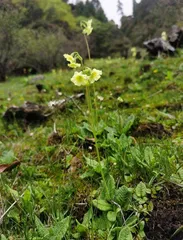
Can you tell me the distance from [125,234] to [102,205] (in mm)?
235

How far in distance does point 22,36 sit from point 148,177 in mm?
18867

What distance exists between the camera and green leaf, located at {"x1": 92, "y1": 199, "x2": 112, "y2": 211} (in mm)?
1525

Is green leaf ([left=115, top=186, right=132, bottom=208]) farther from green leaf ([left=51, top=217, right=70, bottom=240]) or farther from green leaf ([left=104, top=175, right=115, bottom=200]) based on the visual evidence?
green leaf ([left=51, top=217, right=70, bottom=240])

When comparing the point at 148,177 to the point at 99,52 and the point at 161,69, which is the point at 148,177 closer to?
the point at 161,69

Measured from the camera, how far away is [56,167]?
2232 mm

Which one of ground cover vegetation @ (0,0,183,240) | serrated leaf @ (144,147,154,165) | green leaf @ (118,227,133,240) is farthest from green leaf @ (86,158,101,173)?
green leaf @ (118,227,133,240)

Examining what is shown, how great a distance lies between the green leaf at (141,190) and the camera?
1600mm

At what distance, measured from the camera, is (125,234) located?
1333 millimetres

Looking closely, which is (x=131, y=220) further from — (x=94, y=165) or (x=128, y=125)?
(x=128, y=125)

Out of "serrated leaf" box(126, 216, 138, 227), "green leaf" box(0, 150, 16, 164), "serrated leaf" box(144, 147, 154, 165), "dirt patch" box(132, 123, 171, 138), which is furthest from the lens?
"dirt patch" box(132, 123, 171, 138)

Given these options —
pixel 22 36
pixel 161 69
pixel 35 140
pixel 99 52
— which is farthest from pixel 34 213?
pixel 99 52

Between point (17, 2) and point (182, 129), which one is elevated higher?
point (17, 2)

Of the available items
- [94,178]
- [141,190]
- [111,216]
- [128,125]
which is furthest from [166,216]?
[128,125]

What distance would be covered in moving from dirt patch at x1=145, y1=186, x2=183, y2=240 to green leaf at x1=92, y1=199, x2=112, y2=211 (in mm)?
207
